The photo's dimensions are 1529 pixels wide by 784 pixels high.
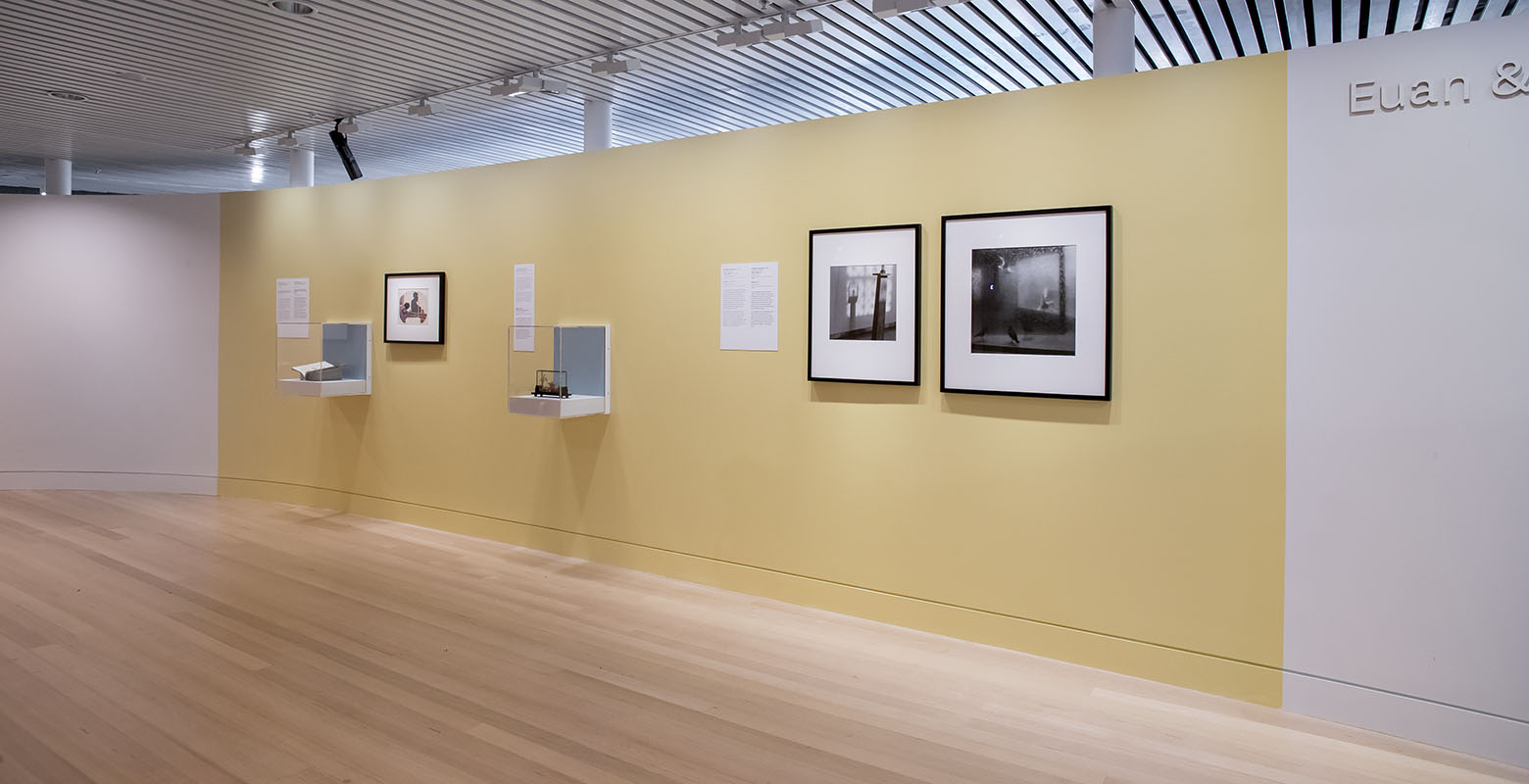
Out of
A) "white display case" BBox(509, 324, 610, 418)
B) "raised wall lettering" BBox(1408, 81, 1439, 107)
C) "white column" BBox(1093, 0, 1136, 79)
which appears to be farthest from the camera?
"white display case" BBox(509, 324, 610, 418)

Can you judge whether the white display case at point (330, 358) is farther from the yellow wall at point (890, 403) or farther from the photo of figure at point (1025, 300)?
the photo of figure at point (1025, 300)

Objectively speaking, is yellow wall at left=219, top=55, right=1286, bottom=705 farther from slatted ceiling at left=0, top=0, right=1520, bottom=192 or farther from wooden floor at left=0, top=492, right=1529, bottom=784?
slatted ceiling at left=0, top=0, right=1520, bottom=192

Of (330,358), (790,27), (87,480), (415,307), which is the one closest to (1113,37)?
(790,27)

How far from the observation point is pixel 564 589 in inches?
233

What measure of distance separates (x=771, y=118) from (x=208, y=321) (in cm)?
612

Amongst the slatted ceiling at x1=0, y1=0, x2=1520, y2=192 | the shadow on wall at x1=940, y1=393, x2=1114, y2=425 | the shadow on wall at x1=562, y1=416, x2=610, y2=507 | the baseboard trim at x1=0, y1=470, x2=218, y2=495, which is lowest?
the baseboard trim at x1=0, y1=470, x2=218, y2=495

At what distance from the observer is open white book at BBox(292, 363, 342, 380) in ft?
25.8

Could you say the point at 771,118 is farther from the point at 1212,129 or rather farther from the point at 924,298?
the point at 1212,129

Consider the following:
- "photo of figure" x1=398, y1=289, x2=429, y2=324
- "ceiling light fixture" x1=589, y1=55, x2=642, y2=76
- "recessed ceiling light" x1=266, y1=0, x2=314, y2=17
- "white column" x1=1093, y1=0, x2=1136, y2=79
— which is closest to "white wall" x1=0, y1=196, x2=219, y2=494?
"photo of figure" x1=398, y1=289, x2=429, y2=324

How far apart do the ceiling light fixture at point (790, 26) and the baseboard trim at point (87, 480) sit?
307 inches

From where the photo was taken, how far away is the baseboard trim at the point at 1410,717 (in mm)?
3586

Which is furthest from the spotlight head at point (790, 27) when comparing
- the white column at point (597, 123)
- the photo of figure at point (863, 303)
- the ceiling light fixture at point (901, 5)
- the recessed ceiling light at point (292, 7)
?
the recessed ceiling light at point (292, 7)

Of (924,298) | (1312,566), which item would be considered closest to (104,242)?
→ (924,298)

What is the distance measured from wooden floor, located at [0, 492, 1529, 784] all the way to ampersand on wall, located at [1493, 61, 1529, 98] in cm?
269
